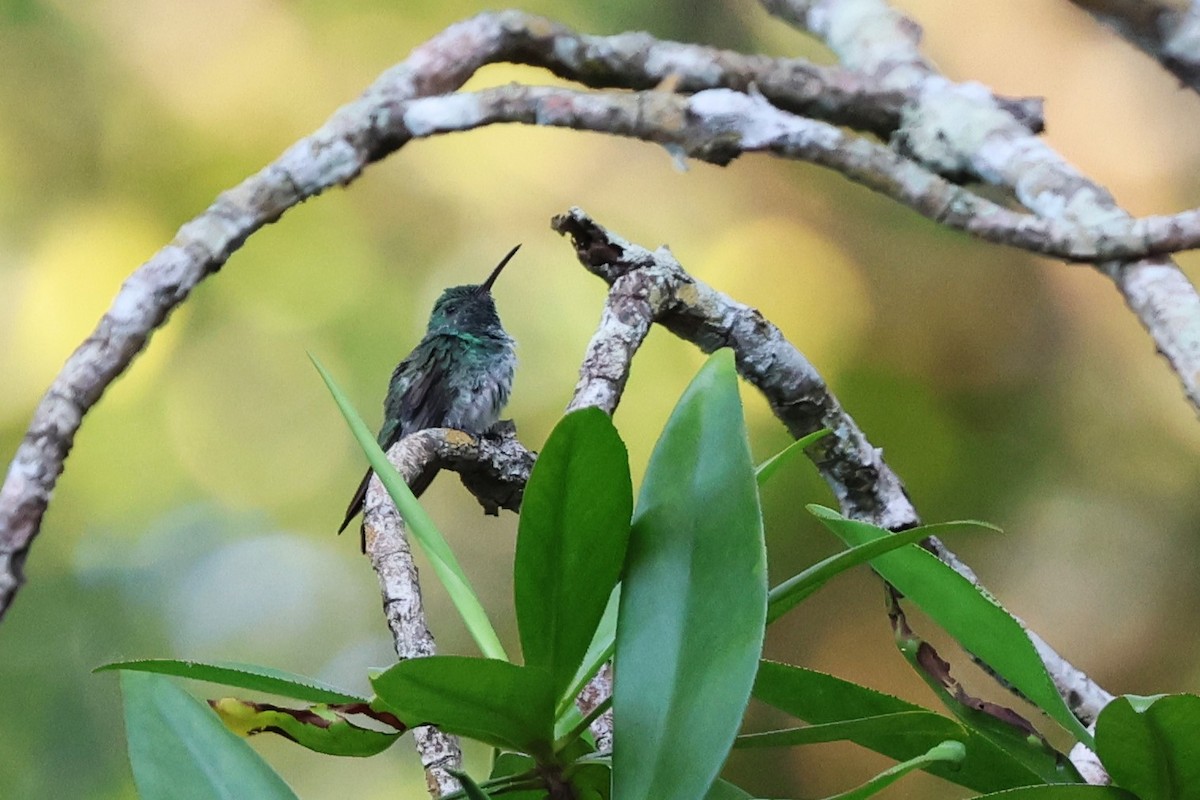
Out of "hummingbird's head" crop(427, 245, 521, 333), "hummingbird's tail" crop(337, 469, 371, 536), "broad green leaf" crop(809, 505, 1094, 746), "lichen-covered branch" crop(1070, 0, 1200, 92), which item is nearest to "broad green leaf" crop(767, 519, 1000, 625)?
"broad green leaf" crop(809, 505, 1094, 746)

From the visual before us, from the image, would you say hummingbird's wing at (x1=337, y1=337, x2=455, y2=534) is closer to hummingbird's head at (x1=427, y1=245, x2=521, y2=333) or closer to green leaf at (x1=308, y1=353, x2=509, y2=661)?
hummingbird's head at (x1=427, y1=245, x2=521, y2=333)

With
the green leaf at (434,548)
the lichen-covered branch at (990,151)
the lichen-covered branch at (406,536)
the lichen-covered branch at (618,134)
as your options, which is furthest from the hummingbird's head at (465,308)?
the green leaf at (434,548)

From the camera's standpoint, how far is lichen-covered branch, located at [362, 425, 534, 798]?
542 millimetres

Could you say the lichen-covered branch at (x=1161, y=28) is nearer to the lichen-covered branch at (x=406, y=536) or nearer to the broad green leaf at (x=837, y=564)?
the lichen-covered branch at (x=406, y=536)

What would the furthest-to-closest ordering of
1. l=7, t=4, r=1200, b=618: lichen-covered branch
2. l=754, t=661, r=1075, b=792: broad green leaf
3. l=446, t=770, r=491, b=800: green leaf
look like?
l=7, t=4, r=1200, b=618: lichen-covered branch < l=754, t=661, r=1075, b=792: broad green leaf < l=446, t=770, r=491, b=800: green leaf

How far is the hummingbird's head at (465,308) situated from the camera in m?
1.24

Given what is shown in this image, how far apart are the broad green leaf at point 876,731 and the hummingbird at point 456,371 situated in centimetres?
85

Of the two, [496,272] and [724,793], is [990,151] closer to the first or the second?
[496,272]

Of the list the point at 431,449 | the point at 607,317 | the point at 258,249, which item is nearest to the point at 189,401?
the point at 258,249

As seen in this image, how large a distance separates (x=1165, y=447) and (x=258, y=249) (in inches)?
46.9

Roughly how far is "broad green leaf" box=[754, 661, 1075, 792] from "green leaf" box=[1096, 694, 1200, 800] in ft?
0.19

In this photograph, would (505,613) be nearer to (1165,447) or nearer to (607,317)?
(607,317)

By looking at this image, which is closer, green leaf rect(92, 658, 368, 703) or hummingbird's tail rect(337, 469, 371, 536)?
green leaf rect(92, 658, 368, 703)

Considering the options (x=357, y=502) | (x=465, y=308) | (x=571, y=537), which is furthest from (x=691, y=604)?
(x=465, y=308)
